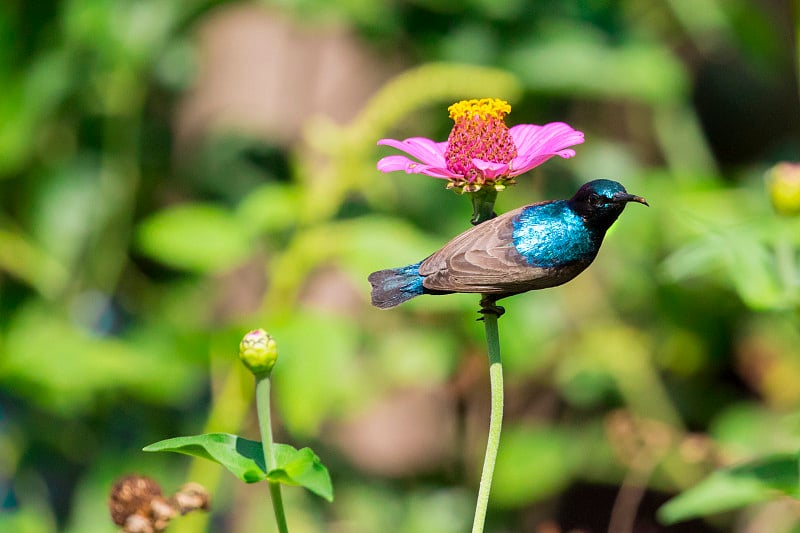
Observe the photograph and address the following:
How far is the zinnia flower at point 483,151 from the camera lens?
1.64 feet

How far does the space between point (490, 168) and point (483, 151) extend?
21 millimetres

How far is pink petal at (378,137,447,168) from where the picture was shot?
1.67ft

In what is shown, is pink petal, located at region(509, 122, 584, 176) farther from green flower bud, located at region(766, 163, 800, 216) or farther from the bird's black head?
green flower bud, located at region(766, 163, 800, 216)

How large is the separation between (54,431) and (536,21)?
95cm

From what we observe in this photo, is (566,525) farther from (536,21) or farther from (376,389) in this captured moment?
(536,21)

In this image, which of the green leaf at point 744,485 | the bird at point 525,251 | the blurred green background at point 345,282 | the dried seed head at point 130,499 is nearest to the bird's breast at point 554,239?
the bird at point 525,251

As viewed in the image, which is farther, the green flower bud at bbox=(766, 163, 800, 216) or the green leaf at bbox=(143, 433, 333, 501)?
the green flower bud at bbox=(766, 163, 800, 216)

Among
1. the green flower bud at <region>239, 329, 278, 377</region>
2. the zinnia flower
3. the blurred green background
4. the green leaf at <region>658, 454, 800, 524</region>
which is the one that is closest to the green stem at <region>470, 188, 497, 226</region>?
the zinnia flower

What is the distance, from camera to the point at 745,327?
1834mm

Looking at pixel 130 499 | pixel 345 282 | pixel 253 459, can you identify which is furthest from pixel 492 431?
pixel 345 282

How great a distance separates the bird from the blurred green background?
0.69 metres

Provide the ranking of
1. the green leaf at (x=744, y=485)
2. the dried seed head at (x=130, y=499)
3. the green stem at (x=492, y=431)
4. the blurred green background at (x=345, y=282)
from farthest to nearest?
the blurred green background at (x=345, y=282) < the green leaf at (x=744, y=485) < the dried seed head at (x=130, y=499) < the green stem at (x=492, y=431)

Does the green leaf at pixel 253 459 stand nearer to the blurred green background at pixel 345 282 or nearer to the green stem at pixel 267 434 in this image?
the green stem at pixel 267 434

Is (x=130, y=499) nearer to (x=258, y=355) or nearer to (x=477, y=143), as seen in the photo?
(x=258, y=355)
